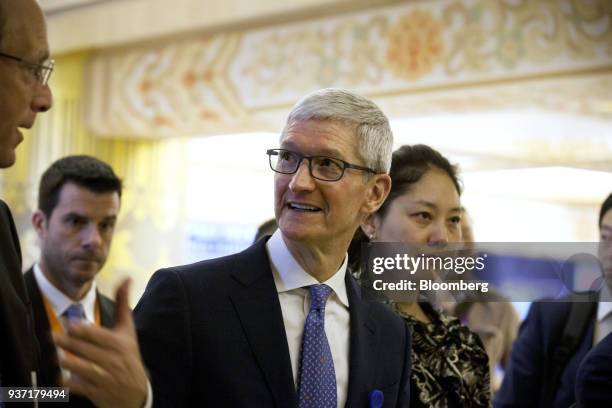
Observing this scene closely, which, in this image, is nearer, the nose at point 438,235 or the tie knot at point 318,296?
the tie knot at point 318,296

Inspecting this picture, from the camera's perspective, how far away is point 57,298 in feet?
10.9

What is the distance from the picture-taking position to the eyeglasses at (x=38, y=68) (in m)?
1.62

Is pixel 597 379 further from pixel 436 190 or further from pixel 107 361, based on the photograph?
pixel 107 361

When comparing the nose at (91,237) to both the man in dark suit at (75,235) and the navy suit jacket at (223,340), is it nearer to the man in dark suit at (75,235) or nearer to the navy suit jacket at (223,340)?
the man in dark suit at (75,235)

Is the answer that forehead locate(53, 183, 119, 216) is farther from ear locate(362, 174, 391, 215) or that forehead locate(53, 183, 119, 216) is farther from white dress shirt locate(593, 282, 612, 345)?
white dress shirt locate(593, 282, 612, 345)

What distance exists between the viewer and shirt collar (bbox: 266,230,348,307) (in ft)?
6.61

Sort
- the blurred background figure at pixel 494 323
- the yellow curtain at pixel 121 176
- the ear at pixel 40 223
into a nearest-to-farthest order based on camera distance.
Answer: the ear at pixel 40 223
the blurred background figure at pixel 494 323
the yellow curtain at pixel 121 176

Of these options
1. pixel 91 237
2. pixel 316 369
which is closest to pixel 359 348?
pixel 316 369

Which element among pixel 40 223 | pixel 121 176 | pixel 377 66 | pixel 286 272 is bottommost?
pixel 286 272

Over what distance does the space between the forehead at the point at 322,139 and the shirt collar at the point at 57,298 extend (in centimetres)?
152

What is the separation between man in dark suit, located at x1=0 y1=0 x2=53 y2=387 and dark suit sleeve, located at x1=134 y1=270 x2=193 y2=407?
220 mm

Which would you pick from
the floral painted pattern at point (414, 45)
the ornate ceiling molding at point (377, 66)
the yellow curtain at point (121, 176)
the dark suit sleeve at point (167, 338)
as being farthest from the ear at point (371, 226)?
the yellow curtain at point (121, 176)

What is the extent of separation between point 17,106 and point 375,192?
2.92 ft

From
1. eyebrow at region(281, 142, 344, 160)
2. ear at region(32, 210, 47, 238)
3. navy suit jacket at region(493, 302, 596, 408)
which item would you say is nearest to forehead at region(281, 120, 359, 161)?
eyebrow at region(281, 142, 344, 160)
